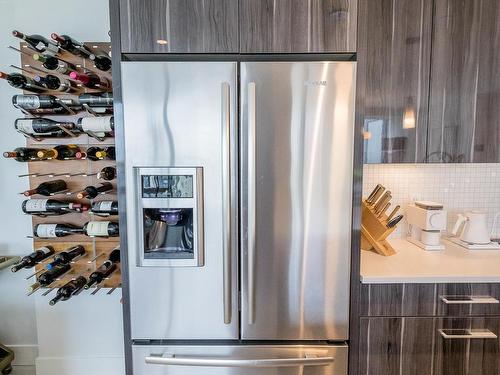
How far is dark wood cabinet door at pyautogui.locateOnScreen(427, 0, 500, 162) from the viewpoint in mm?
1504

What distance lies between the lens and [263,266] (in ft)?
4.32

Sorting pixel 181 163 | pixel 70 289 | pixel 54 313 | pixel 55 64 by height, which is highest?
pixel 55 64

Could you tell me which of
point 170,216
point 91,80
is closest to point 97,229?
point 170,216

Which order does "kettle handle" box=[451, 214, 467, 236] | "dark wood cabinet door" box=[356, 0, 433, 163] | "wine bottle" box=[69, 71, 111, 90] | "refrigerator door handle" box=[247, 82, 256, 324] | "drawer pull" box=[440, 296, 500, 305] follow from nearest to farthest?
"refrigerator door handle" box=[247, 82, 256, 324], "drawer pull" box=[440, 296, 500, 305], "dark wood cabinet door" box=[356, 0, 433, 163], "wine bottle" box=[69, 71, 111, 90], "kettle handle" box=[451, 214, 467, 236]

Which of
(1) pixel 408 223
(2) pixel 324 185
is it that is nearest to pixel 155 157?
(2) pixel 324 185

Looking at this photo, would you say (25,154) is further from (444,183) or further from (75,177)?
(444,183)

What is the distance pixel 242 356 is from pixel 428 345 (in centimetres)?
84

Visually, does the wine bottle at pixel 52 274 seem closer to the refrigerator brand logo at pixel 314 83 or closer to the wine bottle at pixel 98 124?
the wine bottle at pixel 98 124

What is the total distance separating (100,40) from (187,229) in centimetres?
138

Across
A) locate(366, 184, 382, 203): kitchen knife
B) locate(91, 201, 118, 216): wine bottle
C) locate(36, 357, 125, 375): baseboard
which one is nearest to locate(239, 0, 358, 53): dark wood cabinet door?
locate(366, 184, 382, 203): kitchen knife

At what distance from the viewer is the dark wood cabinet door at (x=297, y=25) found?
1257 mm

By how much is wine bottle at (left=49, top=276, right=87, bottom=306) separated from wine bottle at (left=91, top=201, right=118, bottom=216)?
1.33 ft

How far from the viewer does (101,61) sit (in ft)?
5.51

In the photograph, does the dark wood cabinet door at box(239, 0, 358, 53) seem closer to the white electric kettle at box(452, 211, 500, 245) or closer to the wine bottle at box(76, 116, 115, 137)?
the wine bottle at box(76, 116, 115, 137)
